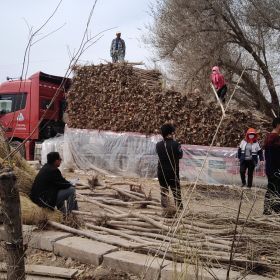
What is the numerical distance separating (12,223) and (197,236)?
2.06m

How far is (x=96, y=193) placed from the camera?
856cm

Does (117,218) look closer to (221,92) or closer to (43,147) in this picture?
(221,92)

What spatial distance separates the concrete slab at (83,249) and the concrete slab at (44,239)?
0.08 metres

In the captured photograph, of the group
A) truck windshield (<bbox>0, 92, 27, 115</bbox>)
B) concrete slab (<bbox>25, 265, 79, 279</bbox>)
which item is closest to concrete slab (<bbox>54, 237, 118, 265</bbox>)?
concrete slab (<bbox>25, 265, 79, 279</bbox>)

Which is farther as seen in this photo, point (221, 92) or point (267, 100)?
point (267, 100)

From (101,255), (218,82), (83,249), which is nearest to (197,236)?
(101,255)

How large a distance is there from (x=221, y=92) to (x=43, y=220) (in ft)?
27.6

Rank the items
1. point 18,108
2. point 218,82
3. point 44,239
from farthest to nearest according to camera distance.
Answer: point 18,108
point 218,82
point 44,239

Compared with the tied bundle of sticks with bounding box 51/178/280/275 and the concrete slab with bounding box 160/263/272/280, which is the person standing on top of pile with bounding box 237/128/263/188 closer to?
the tied bundle of sticks with bounding box 51/178/280/275

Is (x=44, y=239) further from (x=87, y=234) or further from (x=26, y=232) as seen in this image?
(x=87, y=234)

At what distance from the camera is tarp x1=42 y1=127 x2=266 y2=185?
11203mm

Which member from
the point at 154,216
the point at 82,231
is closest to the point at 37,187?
the point at 82,231

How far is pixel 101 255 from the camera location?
4.52 m

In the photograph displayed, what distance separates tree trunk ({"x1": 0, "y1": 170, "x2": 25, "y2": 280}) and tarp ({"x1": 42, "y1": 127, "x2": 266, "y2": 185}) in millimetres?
7974
